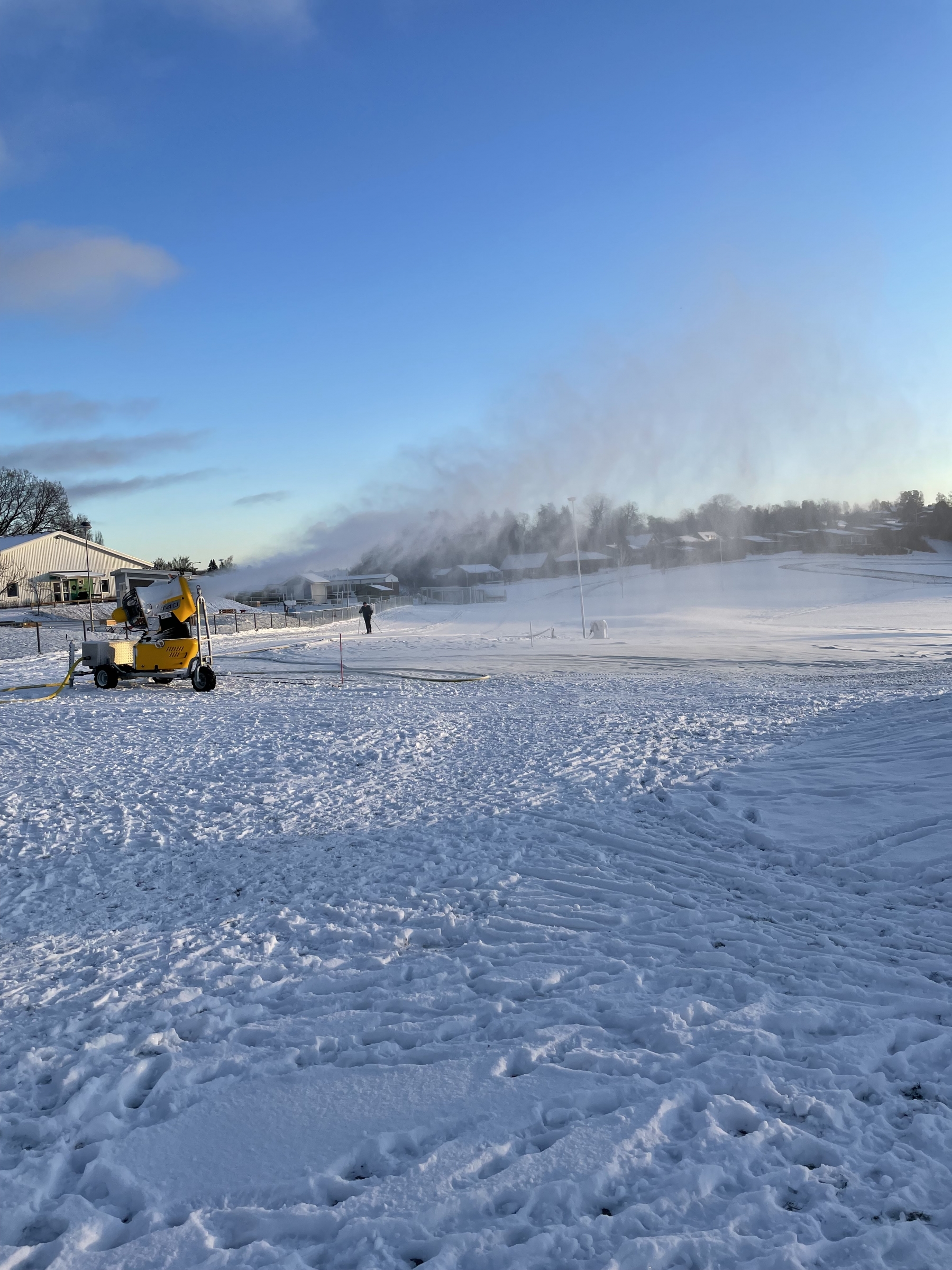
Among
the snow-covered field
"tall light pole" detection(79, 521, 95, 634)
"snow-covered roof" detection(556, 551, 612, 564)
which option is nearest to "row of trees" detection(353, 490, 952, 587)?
"snow-covered roof" detection(556, 551, 612, 564)

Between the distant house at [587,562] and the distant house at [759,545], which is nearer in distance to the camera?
the distant house at [587,562]

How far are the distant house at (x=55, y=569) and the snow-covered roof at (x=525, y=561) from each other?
30.5 m

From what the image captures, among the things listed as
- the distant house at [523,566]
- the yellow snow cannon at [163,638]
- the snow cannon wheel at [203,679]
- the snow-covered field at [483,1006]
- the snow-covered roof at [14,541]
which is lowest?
the snow-covered field at [483,1006]

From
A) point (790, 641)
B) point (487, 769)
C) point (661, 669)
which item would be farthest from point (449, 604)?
point (487, 769)

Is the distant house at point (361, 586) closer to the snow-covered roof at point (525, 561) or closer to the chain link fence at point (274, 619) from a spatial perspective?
the chain link fence at point (274, 619)

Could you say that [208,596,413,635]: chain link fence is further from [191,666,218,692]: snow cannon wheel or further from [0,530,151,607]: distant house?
[191,666,218,692]: snow cannon wheel

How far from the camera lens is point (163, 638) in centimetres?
1988

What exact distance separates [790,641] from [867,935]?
92.0ft

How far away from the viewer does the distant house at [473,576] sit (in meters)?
69.6

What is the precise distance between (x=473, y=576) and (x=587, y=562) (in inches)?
573

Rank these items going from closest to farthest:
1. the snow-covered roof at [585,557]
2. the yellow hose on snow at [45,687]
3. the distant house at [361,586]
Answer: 1. the yellow hose on snow at [45,687]
2. the distant house at [361,586]
3. the snow-covered roof at [585,557]

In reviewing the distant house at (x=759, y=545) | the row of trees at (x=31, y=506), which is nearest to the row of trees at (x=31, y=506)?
the row of trees at (x=31, y=506)

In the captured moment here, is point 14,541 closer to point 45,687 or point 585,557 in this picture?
point 45,687

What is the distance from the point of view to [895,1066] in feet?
12.4
